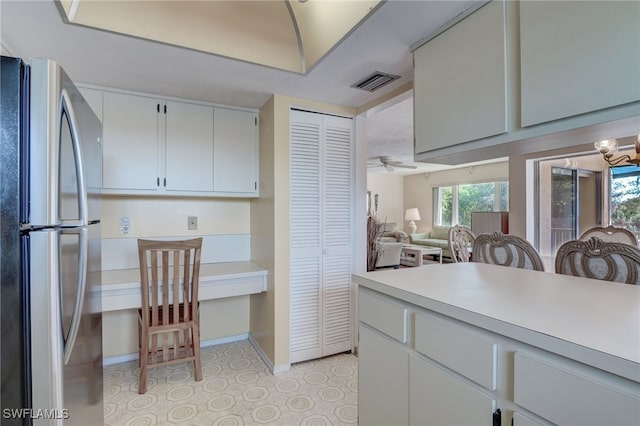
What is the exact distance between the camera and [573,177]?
3.98 meters

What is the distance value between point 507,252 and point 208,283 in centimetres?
221

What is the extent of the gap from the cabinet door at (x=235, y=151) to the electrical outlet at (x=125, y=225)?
2.55 ft

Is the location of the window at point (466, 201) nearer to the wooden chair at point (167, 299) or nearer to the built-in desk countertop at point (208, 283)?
the built-in desk countertop at point (208, 283)

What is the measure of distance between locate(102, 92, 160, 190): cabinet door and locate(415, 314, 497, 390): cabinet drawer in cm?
224

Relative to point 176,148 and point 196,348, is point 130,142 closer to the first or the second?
point 176,148

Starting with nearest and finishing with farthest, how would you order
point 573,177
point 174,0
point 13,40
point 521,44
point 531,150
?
point 521,44 → point 531,150 → point 13,40 → point 174,0 → point 573,177

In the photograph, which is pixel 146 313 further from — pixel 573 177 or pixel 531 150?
pixel 573 177

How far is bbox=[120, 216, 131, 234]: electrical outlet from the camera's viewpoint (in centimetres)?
251

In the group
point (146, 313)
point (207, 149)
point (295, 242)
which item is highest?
point (207, 149)

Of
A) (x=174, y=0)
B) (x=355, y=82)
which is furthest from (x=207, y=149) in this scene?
(x=355, y=82)

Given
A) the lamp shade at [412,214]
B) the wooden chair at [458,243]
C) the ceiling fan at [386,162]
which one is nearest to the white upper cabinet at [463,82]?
the wooden chair at [458,243]

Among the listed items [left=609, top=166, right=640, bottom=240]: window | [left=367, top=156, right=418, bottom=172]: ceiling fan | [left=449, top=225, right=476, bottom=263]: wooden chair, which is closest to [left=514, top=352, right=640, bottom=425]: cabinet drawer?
[left=449, top=225, right=476, bottom=263]: wooden chair

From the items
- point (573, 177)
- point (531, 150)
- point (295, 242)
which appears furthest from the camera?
point (573, 177)

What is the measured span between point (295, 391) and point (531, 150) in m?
2.07
